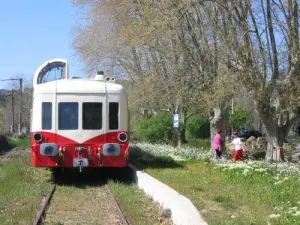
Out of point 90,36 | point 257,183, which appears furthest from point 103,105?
point 90,36

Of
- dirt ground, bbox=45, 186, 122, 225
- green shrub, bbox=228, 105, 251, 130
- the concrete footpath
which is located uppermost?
green shrub, bbox=228, 105, 251, 130

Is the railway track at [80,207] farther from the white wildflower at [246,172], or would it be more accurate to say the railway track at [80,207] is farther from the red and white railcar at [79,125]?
the white wildflower at [246,172]

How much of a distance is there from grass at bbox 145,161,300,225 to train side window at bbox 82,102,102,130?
2091 mm

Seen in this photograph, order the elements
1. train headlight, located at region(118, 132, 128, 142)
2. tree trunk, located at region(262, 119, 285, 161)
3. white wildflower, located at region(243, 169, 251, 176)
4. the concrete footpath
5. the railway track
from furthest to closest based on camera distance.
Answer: tree trunk, located at region(262, 119, 285, 161)
train headlight, located at region(118, 132, 128, 142)
white wildflower, located at region(243, 169, 251, 176)
the railway track
the concrete footpath

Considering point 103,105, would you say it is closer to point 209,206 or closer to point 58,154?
point 58,154

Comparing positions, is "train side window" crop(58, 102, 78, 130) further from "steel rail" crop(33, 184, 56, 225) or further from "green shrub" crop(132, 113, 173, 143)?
"green shrub" crop(132, 113, 173, 143)

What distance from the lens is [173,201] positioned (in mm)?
9680

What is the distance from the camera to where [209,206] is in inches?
373

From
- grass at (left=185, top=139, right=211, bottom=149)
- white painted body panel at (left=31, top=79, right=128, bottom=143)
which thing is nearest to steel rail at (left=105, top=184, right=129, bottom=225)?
white painted body panel at (left=31, top=79, right=128, bottom=143)

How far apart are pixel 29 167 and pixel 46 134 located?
5.48 metres

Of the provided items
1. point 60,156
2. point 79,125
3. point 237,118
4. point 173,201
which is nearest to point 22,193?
point 60,156

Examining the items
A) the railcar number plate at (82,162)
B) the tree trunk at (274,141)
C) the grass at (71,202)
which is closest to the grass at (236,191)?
the grass at (71,202)

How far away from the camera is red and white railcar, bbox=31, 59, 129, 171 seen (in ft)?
47.9

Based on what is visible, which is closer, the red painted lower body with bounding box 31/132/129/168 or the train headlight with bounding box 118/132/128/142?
the red painted lower body with bounding box 31/132/129/168
